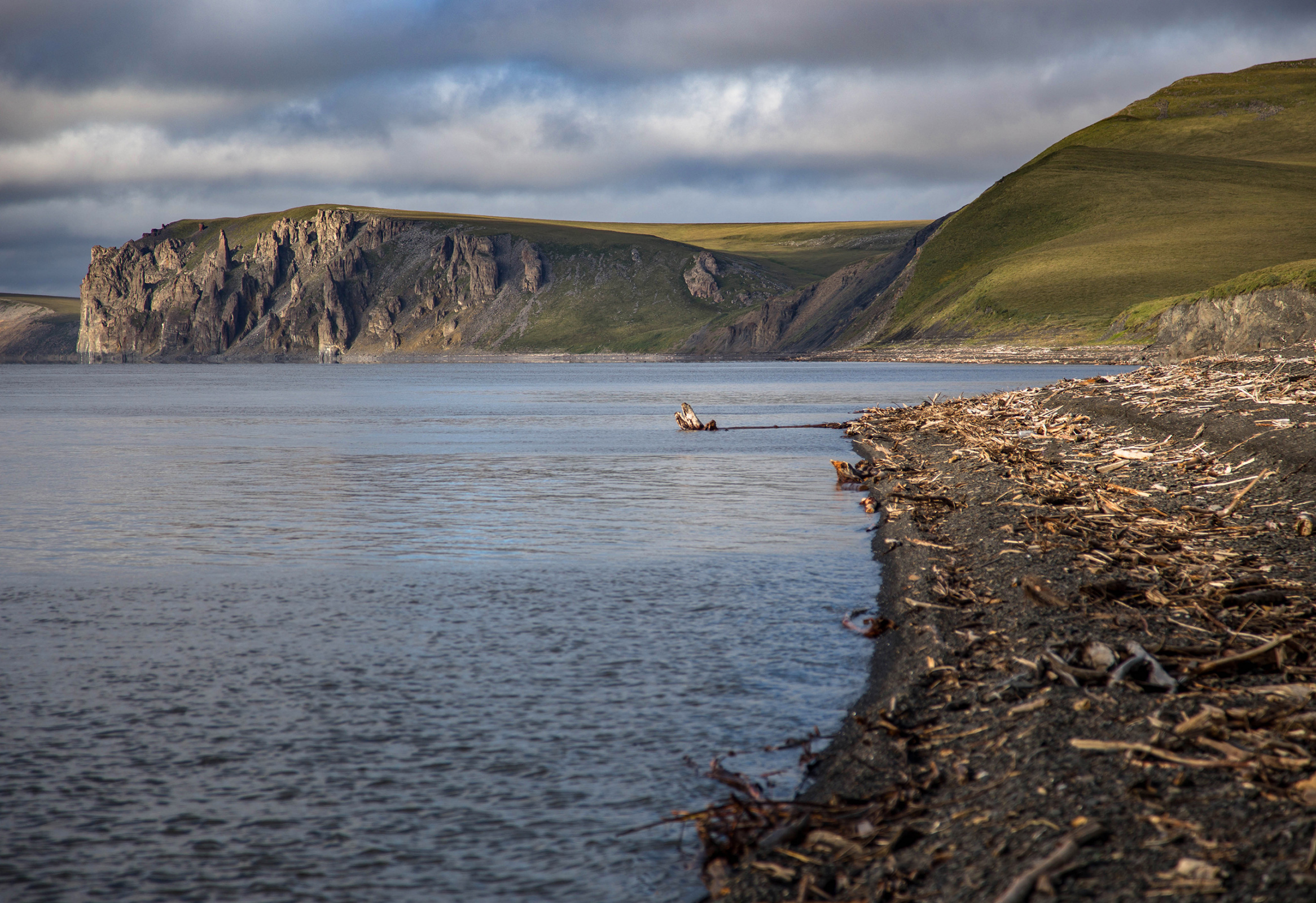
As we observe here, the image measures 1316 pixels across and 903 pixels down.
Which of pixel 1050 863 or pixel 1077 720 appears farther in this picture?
pixel 1077 720

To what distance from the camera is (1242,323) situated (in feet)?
269

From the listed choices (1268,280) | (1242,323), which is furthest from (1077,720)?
(1242,323)

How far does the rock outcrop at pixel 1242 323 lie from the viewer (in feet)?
246

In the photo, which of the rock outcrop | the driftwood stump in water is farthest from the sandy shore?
the rock outcrop

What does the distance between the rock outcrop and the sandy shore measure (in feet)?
223

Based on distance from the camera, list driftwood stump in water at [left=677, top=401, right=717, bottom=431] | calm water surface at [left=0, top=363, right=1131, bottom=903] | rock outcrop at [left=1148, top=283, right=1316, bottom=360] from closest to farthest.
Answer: calm water surface at [left=0, top=363, right=1131, bottom=903] < driftwood stump in water at [left=677, top=401, right=717, bottom=431] < rock outcrop at [left=1148, top=283, right=1316, bottom=360]

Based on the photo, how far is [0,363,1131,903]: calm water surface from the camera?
635cm

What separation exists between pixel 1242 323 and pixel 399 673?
88.1 metres

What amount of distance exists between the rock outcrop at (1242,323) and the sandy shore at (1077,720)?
223 ft

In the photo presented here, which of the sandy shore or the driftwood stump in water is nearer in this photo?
the sandy shore

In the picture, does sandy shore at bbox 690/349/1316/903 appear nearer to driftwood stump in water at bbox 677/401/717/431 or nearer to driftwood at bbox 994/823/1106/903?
driftwood at bbox 994/823/1106/903

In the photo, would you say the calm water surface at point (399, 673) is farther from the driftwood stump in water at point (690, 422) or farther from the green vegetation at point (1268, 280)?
the green vegetation at point (1268, 280)

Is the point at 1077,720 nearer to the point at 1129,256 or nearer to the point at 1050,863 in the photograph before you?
the point at 1050,863

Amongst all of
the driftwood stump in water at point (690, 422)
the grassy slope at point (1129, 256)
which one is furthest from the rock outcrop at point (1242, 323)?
the grassy slope at point (1129, 256)
